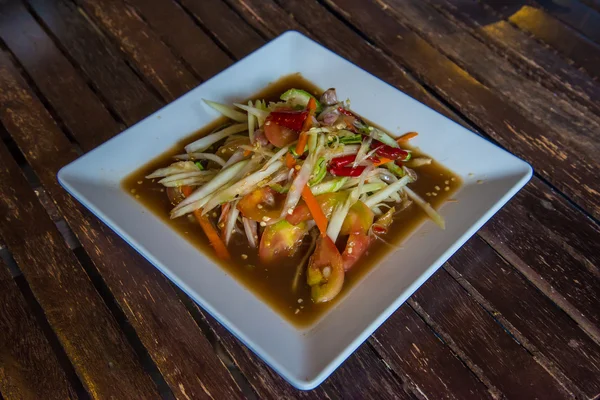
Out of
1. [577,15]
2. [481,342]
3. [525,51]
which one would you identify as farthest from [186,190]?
[577,15]

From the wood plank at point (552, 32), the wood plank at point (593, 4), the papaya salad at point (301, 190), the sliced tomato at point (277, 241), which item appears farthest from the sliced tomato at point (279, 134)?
the wood plank at point (593, 4)

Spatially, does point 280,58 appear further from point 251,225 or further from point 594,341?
point 594,341

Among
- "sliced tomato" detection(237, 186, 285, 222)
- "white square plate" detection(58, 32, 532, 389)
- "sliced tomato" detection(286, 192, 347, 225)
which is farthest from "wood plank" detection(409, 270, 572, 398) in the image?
"sliced tomato" detection(237, 186, 285, 222)

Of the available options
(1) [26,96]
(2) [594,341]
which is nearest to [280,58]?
(1) [26,96]

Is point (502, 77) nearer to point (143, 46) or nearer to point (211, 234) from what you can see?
point (211, 234)

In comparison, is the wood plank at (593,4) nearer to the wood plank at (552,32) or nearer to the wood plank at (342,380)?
the wood plank at (552,32)

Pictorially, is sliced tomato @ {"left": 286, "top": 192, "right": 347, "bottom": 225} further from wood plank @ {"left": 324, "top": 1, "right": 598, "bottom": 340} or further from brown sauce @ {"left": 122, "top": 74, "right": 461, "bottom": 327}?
wood plank @ {"left": 324, "top": 1, "right": 598, "bottom": 340}
